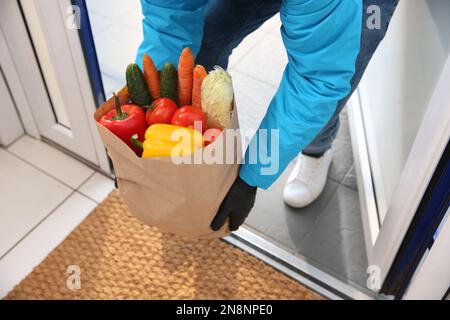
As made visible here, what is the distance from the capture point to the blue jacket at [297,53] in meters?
0.67

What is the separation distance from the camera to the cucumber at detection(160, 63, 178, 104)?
0.80 meters

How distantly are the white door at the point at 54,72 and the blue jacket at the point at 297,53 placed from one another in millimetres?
275

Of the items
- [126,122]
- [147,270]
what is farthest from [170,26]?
[147,270]

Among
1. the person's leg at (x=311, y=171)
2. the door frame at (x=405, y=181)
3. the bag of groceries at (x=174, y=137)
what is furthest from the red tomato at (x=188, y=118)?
the person's leg at (x=311, y=171)

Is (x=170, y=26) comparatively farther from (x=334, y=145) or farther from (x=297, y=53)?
(x=334, y=145)

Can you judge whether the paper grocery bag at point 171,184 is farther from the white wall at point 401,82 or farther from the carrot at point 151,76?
the white wall at point 401,82

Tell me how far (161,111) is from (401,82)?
2.07 ft

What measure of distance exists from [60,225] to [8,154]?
358 millimetres

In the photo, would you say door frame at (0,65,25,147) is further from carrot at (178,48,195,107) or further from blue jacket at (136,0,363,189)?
carrot at (178,48,195,107)

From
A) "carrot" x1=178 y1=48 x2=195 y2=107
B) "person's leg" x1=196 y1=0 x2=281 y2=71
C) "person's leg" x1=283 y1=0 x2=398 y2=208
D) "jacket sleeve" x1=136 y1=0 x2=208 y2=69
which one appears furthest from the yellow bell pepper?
"person's leg" x1=283 y1=0 x2=398 y2=208

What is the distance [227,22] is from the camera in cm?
99

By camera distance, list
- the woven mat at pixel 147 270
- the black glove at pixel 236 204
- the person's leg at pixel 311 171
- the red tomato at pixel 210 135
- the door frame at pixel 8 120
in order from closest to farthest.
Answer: the red tomato at pixel 210 135 < the black glove at pixel 236 204 < the woven mat at pixel 147 270 < the person's leg at pixel 311 171 < the door frame at pixel 8 120

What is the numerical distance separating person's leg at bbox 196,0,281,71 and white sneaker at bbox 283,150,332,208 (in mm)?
449
